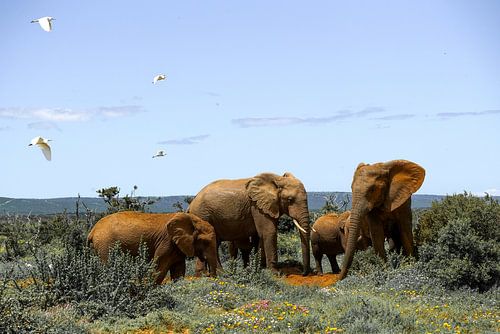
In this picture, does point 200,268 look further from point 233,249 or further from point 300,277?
point 233,249

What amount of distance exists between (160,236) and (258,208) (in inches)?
185

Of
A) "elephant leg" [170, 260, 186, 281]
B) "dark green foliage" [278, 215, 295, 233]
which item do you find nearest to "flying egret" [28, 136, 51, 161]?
"elephant leg" [170, 260, 186, 281]

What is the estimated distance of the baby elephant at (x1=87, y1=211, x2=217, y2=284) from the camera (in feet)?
52.4

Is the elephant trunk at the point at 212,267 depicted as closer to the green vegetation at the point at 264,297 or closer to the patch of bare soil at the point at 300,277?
the green vegetation at the point at 264,297

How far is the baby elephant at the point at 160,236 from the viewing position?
52.4 feet

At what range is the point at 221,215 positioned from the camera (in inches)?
821

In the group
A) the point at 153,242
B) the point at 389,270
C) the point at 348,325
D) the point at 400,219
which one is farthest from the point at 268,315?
the point at 400,219

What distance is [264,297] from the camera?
1421 centimetres

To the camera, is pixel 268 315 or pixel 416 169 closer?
pixel 268 315

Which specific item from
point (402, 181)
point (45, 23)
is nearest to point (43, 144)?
point (45, 23)

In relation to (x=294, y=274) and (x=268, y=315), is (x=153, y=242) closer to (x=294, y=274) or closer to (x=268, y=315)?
(x=268, y=315)

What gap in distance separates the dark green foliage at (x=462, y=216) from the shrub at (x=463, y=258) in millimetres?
508

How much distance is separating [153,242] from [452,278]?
22.1ft

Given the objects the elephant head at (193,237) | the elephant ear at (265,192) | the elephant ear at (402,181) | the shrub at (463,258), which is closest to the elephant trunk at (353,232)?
the elephant ear at (402,181)
